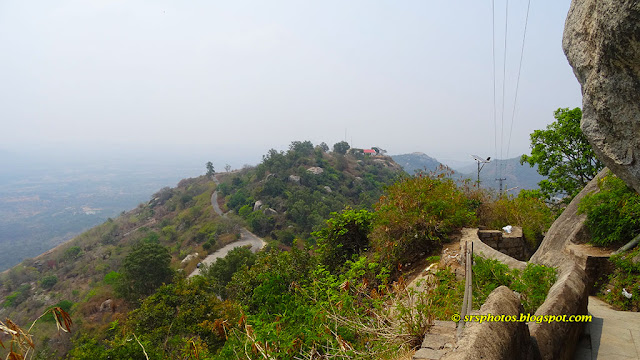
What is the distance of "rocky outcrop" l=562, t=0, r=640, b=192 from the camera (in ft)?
10.4

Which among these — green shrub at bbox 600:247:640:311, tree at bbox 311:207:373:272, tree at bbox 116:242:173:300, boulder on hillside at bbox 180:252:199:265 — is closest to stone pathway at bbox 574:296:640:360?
green shrub at bbox 600:247:640:311

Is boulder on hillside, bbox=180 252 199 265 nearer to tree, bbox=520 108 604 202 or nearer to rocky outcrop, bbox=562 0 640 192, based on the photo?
tree, bbox=520 108 604 202

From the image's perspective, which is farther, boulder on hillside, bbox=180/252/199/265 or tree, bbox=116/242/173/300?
boulder on hillside, bbox=180/252/199/265

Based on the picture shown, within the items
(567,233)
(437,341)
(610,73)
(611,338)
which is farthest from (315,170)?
(437,341)

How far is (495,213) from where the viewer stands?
379 inches

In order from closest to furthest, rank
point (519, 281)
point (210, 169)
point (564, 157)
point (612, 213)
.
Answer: point (519, 281) → point (612, 213) → point (564, 157) → point (210, 169)

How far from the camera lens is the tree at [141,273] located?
25.8 m

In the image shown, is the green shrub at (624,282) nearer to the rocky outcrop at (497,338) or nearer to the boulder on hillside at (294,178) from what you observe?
the rocky outcrop at (497,338)

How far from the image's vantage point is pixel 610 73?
11.6 ft

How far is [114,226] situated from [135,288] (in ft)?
121

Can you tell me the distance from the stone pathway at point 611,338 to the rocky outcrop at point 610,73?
5.23 feet

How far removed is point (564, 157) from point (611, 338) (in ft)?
34.7

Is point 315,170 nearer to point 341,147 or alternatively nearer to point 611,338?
point 341,147

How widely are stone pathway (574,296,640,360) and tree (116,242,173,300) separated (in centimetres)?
2770
